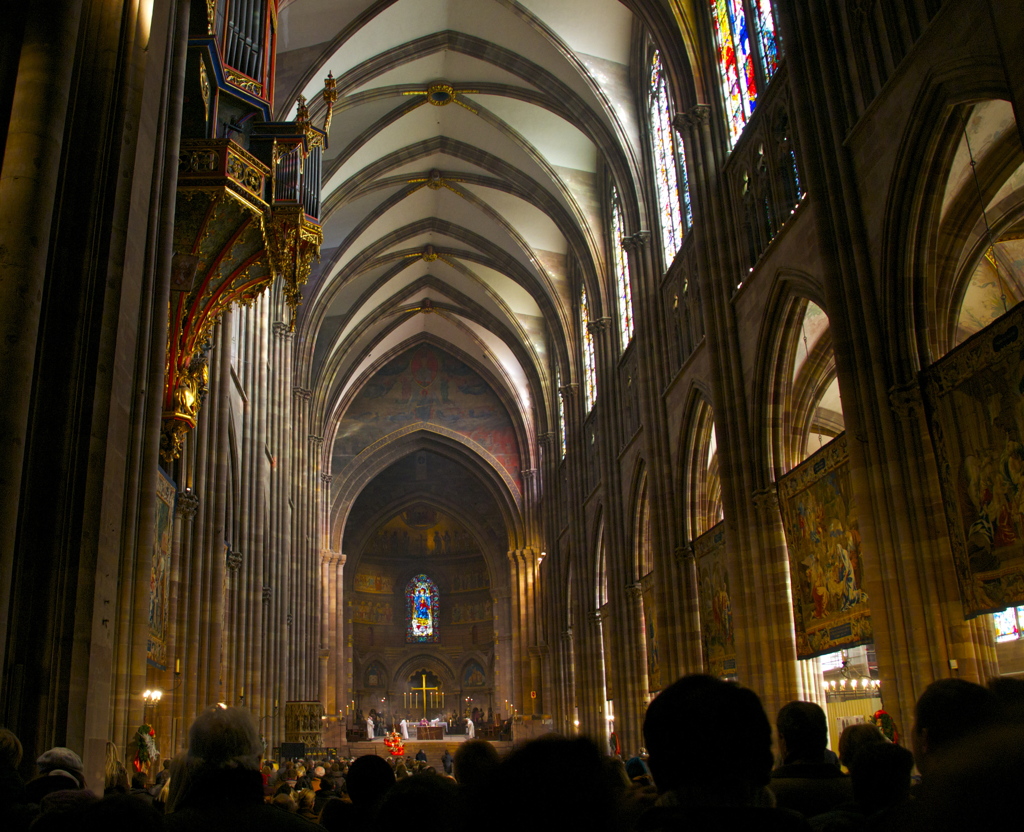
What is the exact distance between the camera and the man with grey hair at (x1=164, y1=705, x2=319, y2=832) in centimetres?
244

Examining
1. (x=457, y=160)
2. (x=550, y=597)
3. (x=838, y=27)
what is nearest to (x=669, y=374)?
(x=838, y=27)

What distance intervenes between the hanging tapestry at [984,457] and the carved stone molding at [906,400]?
0.17 m

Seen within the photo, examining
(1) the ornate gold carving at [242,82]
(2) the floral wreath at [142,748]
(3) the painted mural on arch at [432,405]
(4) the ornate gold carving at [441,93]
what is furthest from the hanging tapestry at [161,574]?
(3) the painted mural on arch at [432,405]

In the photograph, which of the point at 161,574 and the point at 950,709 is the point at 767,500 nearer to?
the point at 161,574

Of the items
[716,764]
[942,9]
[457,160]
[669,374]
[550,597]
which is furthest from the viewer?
[550,597]

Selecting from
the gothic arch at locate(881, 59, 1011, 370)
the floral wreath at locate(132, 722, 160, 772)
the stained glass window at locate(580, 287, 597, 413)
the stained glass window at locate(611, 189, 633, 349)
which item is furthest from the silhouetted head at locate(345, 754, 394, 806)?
the stained glass window at locate(580, 287, 597, 413)

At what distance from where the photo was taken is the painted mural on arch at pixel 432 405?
4159 centimetres

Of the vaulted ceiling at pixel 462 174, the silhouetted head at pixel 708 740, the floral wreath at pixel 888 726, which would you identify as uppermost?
the vaulted ceiling at pixel 462 174

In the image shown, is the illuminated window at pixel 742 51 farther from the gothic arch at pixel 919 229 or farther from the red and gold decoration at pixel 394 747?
the red and gold decoration at pixel 394 747

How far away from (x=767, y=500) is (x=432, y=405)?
28.5 m

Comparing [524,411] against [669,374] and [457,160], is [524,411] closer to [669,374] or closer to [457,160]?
[457,160]

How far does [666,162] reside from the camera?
20500 mm

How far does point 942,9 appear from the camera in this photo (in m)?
9.68

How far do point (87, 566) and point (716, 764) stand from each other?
19.2ft
